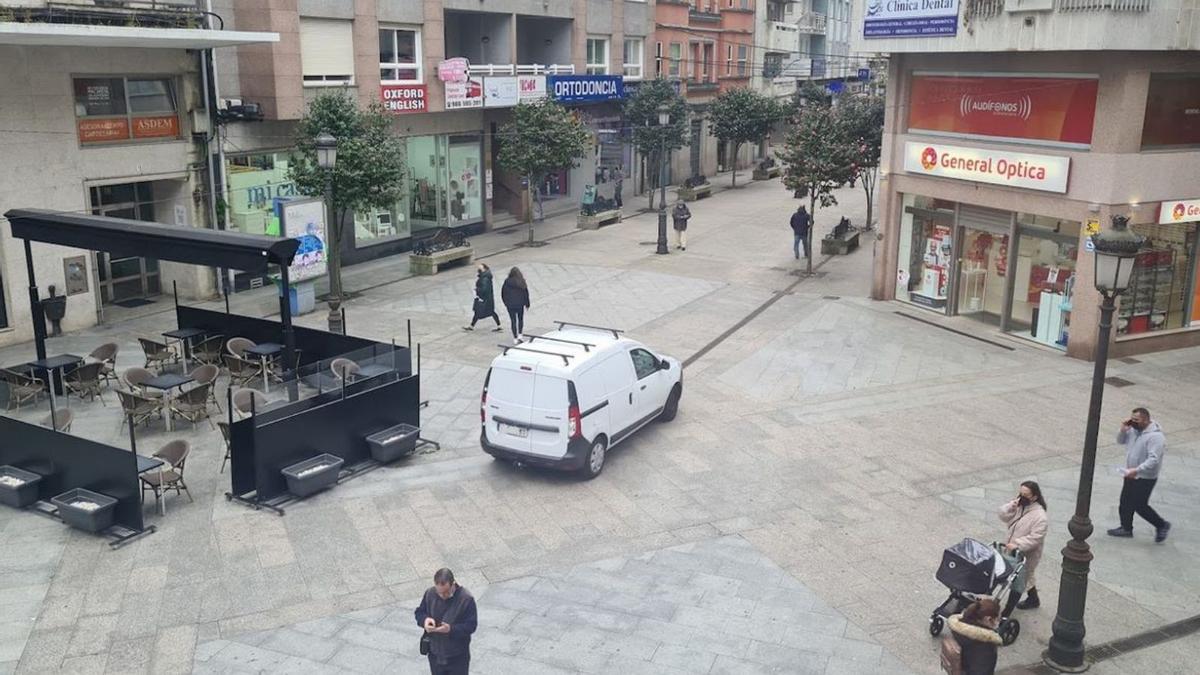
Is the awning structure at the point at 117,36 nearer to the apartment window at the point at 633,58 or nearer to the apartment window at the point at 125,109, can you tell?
the apartment window at the point at 125,109

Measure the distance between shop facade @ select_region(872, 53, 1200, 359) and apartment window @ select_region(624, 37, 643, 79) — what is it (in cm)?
2119

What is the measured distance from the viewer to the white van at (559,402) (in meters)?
13.4

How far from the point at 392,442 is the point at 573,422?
2.73 metres

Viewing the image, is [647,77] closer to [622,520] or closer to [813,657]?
[622,520]

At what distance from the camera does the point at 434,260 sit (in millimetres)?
28203

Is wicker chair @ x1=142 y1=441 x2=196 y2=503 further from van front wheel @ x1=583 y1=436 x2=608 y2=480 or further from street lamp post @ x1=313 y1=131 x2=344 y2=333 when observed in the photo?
street lamp post @ x1=313 y1=131 x2=344 y2=333

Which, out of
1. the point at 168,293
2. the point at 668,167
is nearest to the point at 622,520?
the point at 168,293

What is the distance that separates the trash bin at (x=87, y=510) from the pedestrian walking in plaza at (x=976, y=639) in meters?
9.56

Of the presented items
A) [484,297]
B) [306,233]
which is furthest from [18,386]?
[306,233]

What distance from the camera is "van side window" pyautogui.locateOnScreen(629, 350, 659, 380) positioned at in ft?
49.7

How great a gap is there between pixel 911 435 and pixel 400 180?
13997 millimetres

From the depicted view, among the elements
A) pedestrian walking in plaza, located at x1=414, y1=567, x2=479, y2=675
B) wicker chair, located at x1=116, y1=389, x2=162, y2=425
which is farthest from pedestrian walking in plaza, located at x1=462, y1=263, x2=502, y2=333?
pedestrian walking in plaza, located at x1=414, y1=567, x2=479, y2=675

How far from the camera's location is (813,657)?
9.66m

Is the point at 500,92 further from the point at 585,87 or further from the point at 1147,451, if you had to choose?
the point at 1147,451
